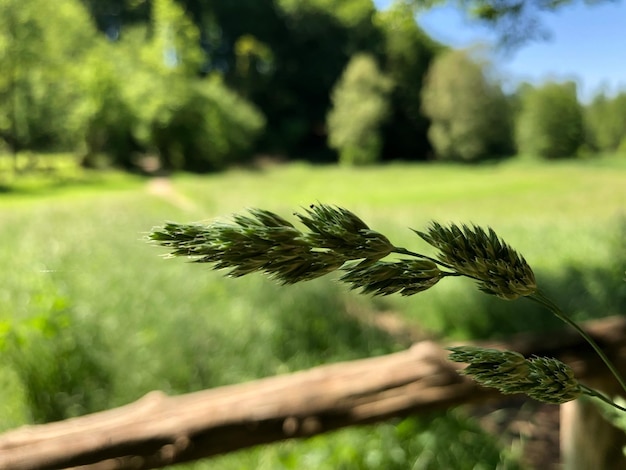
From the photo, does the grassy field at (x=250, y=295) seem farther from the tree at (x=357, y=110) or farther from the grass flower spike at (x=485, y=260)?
the grass flower spike at (x=485, y=260)

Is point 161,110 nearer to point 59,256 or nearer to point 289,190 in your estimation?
point 289,190

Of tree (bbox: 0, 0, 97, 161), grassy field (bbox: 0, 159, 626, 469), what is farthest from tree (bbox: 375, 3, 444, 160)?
tree (bbox: 0, 0, 97, 161)

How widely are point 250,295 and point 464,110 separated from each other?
163 cm

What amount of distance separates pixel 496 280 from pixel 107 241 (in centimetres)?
253

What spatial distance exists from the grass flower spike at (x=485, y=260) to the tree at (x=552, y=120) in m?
1.65

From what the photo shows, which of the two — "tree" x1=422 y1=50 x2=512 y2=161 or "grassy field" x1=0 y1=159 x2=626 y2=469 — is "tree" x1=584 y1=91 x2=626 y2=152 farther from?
"tree" x1=422 y1=50 x2=512 y2=161

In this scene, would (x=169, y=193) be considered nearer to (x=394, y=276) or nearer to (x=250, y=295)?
(x=250, y=295)

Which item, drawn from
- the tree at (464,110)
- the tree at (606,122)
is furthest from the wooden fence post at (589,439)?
the tree at (464,110)

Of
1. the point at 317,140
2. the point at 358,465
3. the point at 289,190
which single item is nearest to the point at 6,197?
the point at 289,190

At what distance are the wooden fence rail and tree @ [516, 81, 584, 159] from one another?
2.66 ft

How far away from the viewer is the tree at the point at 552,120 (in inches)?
70.1

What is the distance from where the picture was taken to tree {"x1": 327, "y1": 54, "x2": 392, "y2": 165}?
11.4 ft

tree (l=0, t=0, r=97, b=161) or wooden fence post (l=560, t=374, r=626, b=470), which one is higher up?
tree (l=0, t=0, r=97, b=161)

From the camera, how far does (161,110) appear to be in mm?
4082
